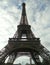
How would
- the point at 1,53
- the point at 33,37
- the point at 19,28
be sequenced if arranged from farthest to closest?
the point at 19,28
the point at 33,37
the point at 1,53

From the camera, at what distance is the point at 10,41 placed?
41156 millimetres

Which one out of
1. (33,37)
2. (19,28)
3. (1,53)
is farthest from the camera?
(19,28)

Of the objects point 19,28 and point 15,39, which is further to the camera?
point 19,28

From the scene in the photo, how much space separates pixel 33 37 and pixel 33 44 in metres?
3.35

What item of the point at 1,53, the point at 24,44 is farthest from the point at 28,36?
the point at 1,53

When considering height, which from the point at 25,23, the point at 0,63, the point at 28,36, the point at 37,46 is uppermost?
the point at 25,23

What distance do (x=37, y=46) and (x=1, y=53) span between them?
766 centimetres

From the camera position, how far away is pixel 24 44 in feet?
133

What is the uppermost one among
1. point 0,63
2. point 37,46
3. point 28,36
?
point 28,36

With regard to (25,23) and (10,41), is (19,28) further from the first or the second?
(10,41)

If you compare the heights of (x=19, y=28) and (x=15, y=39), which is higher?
(x=19, y=28)

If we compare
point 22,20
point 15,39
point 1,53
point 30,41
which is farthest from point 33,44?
point 22,20

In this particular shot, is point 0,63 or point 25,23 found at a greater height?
point 25,23

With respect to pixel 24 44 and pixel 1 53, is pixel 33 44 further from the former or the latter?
pixel 1 53
